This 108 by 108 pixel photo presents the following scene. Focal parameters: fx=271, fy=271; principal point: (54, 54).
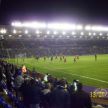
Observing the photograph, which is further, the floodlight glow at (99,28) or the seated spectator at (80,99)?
the floodlight glow at (99,28)

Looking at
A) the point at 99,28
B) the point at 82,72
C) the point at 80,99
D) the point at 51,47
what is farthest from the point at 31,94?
the point at 99,28

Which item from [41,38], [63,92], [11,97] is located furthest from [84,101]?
[41,38]

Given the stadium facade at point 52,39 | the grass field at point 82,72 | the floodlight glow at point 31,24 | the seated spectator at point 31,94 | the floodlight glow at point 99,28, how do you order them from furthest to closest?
the floodlight glow at point 99,28 < the stadium facade at point 52,39 < the floodlight glow at point 31,24 < the grass field at point 82,72 < the seated spectator at point 31,94

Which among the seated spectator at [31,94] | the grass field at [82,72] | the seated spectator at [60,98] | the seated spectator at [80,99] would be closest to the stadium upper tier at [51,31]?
the grass field at [82,72]

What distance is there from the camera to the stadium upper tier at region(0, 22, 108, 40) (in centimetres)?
7506

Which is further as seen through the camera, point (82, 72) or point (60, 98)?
point (82, 72)

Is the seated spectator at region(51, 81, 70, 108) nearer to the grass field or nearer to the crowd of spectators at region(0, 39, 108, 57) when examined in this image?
the grass field

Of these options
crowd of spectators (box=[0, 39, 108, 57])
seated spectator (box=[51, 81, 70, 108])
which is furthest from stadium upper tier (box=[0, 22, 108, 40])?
seated spectator (box=[51, 81, 70, 108])

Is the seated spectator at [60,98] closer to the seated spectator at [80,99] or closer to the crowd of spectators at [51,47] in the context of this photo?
the seated spectator at [80,99]

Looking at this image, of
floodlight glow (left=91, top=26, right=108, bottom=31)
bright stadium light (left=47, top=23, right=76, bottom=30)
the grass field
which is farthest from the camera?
floodlight glow (left=91, top=26, right=108, bottom=31)

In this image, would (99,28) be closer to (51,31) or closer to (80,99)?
(51,31)

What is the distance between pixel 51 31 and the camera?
285 ft

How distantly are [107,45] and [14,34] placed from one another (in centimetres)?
3780

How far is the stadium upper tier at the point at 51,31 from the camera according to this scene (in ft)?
246
